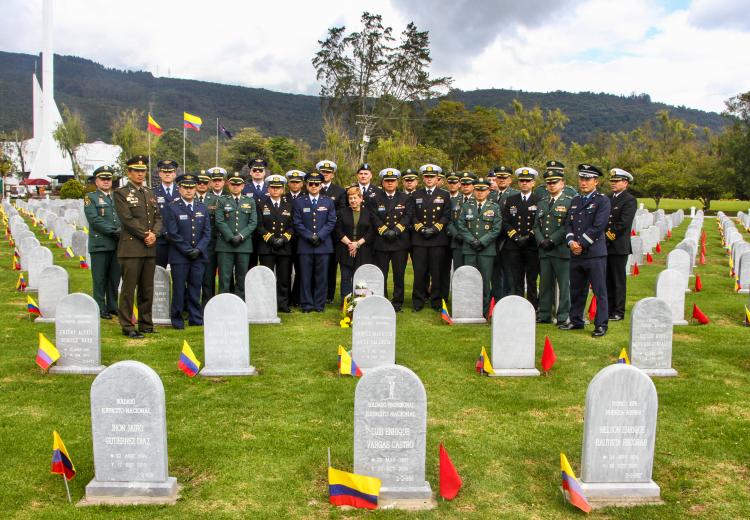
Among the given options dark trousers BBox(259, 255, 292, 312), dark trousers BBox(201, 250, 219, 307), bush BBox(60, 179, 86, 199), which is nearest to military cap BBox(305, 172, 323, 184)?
dark trousers BBox(259, 255, 292, 312)

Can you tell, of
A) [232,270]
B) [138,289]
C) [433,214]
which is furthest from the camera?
[433,214]

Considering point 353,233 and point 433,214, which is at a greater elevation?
point 433,214

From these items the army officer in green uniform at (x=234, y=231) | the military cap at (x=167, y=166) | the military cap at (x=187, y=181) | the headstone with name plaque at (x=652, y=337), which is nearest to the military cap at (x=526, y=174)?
the headstone with name plaque at (x=652, y=337)

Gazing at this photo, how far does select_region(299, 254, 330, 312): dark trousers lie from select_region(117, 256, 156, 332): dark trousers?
8.27ft

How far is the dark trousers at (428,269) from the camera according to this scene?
36.5ft

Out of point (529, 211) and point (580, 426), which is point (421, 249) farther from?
point (580, 426)

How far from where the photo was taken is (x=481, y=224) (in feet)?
34.6

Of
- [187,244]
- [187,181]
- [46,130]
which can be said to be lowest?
[187,244]

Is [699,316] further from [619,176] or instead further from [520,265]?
[520,265]

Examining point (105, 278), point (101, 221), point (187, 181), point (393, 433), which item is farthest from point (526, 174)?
point (105, 278)

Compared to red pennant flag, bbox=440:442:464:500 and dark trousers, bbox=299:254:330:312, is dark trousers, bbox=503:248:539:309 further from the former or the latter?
red pennant flag, bbox=440:442:464:500

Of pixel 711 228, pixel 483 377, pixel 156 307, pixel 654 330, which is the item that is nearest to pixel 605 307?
pixel 654 330

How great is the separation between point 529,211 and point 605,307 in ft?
6.43

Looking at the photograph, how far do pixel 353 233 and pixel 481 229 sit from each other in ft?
7.07
